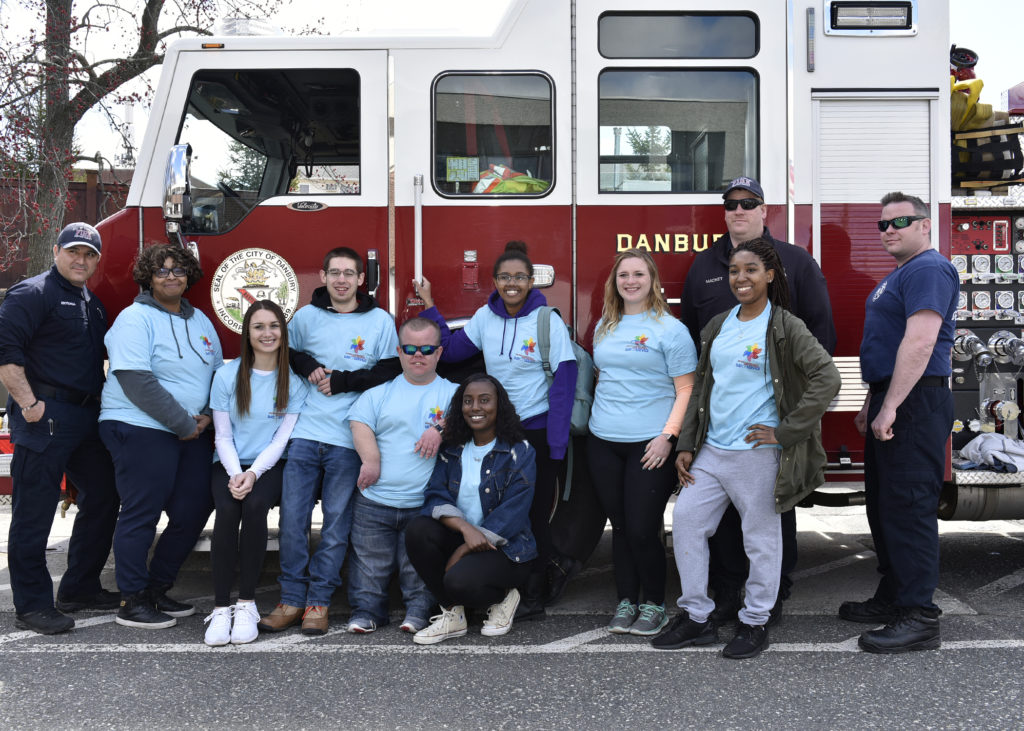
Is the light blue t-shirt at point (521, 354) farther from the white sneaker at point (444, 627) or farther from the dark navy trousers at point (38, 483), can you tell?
the dark navy trousers at point (38, 483)

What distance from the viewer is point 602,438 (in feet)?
13.9

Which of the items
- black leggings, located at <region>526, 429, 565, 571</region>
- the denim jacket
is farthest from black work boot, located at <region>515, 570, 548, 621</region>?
the denim jacket

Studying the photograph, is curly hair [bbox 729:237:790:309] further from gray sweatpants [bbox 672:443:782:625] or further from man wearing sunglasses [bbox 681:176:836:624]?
gray sweatpants [bbox 672:443:782:625]

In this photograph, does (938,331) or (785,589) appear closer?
(938,331)

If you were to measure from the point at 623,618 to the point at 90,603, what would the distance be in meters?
2.80

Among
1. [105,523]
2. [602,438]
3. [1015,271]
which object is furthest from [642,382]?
[105,523]

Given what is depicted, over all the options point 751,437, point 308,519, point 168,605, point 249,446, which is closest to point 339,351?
point 249,446

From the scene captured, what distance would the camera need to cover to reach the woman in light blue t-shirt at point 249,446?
429cm

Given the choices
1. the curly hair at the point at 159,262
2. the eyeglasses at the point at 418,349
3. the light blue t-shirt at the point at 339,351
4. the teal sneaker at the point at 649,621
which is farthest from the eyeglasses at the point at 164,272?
the teal sneaker at the point at 649,621

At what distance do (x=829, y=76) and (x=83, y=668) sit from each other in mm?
4542

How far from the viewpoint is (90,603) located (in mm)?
4770

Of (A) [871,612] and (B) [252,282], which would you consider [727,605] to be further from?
(B) [252,282]

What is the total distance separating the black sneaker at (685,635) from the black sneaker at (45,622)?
282 cm

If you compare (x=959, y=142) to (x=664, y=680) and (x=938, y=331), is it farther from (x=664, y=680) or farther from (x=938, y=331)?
(x=664, y=680)
